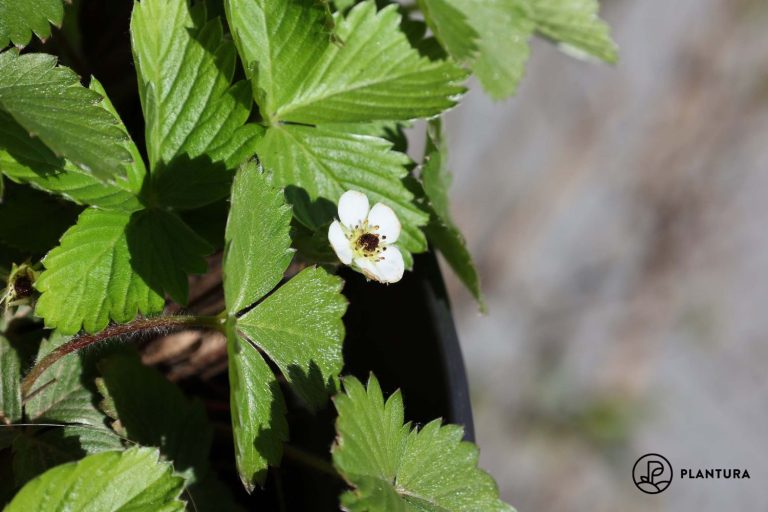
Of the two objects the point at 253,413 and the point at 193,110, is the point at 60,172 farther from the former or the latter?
the point at 253,413

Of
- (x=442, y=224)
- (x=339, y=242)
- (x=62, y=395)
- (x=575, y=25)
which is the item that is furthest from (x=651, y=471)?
(x=62, y=395)

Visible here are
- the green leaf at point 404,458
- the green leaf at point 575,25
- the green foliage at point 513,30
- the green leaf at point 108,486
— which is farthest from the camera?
the green leaf at point 575,25

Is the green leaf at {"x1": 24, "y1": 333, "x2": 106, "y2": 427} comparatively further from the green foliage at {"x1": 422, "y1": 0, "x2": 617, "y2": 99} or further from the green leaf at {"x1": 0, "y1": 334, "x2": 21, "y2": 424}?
the green foliage at {"x1": 422, "y1": 0, "x2": 617, "y2": 99}

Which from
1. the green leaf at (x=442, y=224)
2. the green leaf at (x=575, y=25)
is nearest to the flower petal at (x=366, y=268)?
the green leaf at (x=442, y=224)

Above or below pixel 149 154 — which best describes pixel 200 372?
below

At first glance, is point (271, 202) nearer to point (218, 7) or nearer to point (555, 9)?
point (218, 7)

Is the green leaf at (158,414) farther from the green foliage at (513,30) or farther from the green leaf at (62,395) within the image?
the green foliage at (513,30)

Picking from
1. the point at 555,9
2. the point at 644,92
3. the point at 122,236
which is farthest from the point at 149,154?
the point at 644,92
